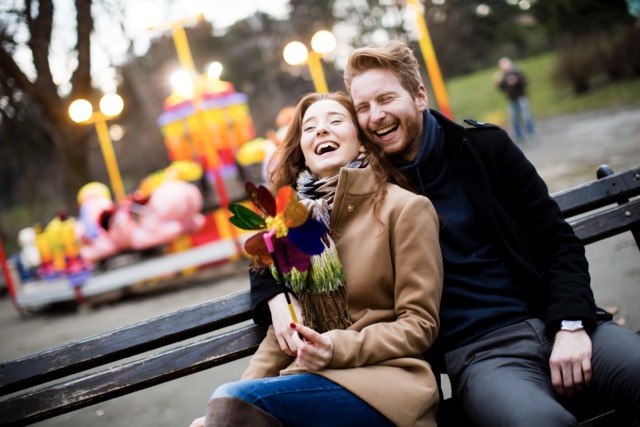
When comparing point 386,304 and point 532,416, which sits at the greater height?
point 386,304

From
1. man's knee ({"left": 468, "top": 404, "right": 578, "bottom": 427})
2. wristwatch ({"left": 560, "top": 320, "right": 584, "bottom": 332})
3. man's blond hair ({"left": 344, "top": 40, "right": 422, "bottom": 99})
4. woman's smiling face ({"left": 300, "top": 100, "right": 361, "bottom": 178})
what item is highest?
man's blond hair ({"left": 344, "top": 40, "right": 422, "bottom": 99})

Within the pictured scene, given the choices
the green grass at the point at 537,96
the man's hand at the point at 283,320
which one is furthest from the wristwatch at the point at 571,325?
the green grass at the point at 537,96

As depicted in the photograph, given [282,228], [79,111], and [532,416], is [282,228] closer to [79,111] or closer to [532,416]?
[532,416]

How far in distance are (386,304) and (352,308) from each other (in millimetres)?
123


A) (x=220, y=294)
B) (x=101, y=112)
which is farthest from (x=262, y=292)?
(x=101, y=112)

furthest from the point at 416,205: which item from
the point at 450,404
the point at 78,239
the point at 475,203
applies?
the point at 78,239

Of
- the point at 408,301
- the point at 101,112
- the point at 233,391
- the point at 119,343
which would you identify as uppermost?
the point at 101,112

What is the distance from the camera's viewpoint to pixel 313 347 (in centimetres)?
198

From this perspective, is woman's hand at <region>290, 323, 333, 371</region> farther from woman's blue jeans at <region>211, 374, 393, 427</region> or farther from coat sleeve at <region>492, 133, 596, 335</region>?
coat sleeve at <region>492, 133, 596, 335</region>

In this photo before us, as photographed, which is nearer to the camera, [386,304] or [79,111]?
[386,304]

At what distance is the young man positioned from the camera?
Result: 2.05 m

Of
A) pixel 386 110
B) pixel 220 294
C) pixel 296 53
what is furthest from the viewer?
pixel 296 53

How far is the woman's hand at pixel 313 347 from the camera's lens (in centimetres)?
196

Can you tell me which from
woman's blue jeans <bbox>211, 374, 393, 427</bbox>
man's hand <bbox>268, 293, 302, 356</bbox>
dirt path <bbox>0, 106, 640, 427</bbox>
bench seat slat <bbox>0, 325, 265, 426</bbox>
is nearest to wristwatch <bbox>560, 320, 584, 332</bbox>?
woman's blue jeans <bbox>211, 374, 393, 427</bbox>
